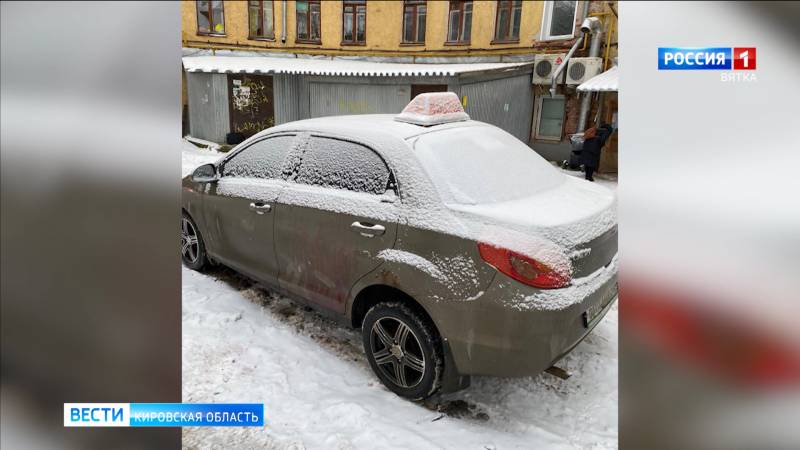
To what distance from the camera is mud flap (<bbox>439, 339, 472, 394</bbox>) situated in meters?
1.99

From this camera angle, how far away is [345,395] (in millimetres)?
2043

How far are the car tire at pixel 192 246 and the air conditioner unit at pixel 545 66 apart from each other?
6.30 ft

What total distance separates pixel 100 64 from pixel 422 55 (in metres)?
1.45

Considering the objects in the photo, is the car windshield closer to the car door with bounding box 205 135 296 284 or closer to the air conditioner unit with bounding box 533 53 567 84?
the air conditioner unit with bounding box 533 53 567 84

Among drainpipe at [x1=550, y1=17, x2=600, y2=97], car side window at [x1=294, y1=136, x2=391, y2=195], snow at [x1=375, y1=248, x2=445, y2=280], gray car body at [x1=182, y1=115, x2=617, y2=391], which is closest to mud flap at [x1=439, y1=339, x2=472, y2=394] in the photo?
gray car body at [x1=182, y1=115, x2=617, y2=391]

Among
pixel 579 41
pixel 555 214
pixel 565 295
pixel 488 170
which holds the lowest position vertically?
pixel 565 295

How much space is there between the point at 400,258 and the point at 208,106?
Answer: 101 centimetres

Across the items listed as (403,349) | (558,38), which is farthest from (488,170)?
(403,349)

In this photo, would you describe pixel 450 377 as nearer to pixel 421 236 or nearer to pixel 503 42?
pixel 421 236

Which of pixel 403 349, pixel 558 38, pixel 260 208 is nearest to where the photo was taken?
pixel 558 38

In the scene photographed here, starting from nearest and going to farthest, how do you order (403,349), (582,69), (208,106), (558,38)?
(582,69)
(208,106)
(558,38)
(403,349)

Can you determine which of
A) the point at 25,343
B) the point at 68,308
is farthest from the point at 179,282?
the point at 25,343

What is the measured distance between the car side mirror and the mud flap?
1.35 m

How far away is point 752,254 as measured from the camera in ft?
3.52
